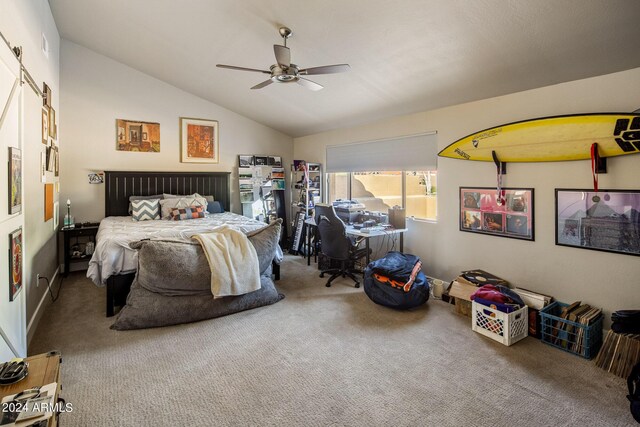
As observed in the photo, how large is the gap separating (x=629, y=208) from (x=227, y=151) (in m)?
5.49

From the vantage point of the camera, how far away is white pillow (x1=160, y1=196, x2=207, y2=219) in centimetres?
495

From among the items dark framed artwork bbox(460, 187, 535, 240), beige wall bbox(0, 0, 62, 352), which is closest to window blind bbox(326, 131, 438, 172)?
dark framed artwork bbox(460, 187, 535, 240)

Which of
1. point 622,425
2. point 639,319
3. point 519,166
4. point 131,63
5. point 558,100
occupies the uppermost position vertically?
point 131,63

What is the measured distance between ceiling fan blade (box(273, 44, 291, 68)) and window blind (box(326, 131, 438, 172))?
206cm

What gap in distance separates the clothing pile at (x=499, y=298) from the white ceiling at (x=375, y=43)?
1.92m

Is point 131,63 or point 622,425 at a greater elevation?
point 131,63

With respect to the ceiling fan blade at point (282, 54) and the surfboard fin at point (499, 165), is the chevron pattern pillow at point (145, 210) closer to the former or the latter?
the ceiling fan blade at point (282, 54)

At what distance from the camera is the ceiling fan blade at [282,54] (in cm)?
279

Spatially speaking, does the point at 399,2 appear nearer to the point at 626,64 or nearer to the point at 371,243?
the point at 626,64

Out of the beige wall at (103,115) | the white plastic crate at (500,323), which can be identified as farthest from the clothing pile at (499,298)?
the beige wall at (103,115)

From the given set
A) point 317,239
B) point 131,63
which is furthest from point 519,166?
point 131,63

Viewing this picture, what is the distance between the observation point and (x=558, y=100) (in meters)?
2.95

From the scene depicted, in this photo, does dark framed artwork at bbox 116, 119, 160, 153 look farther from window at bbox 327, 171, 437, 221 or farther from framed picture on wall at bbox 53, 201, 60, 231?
window at bbox 327, 171, 437, 221

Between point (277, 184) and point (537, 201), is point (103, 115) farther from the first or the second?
point (537, 201)
